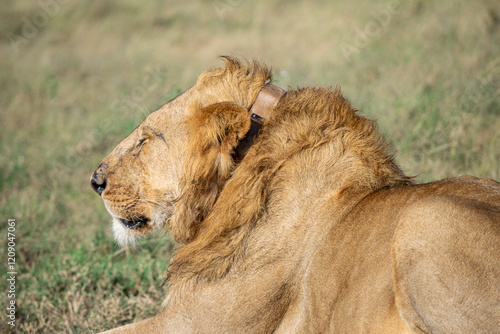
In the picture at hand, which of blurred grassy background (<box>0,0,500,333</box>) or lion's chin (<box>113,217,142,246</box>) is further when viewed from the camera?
blurred grassy background (<box>0,0,500,333</box>)

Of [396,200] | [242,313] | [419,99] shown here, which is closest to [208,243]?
[242,313]

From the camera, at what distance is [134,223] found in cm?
307

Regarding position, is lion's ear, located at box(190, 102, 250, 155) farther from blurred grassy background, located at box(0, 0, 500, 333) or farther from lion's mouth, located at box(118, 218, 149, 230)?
blurred grassy background, located at box(0, 0, 500, 333)

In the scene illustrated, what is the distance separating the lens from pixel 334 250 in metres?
2.42

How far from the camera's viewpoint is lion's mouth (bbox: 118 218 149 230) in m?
3.02

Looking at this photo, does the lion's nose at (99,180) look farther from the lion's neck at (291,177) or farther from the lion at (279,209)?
the lion's neck at (291,177)

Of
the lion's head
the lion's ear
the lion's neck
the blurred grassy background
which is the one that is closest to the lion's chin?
the lion's head

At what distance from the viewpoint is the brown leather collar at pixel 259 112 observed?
2.74 meters

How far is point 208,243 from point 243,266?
0.74ft

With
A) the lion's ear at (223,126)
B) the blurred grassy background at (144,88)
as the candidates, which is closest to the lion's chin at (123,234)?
the blurred grassy background at (144,88)

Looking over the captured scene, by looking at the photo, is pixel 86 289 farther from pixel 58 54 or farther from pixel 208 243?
pixel 58 54

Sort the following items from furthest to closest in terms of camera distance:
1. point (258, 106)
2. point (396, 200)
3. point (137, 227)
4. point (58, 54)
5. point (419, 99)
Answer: point (58, 54), point (419, 99), point (137, 227), point (258, 106), point (396, 200)

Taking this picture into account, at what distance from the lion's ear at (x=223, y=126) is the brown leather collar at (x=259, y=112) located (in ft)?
0.25

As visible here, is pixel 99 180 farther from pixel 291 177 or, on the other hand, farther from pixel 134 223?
pixel 291 177
